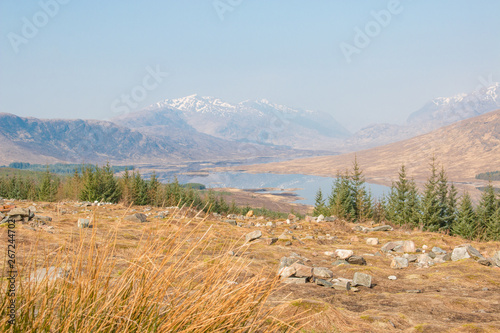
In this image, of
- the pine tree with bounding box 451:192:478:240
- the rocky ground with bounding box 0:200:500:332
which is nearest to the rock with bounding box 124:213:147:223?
the rocky ground with bounding box 0:200:500:332

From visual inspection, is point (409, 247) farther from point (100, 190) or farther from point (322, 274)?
point (100, 190)

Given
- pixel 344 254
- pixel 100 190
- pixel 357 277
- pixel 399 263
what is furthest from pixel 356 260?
pixel 100 190

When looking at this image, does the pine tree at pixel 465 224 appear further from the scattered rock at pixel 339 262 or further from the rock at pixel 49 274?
the rock at pixel 49 274

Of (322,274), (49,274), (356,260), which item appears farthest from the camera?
(356,260)

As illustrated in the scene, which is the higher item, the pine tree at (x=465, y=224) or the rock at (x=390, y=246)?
the rock at (x=390, y=246)

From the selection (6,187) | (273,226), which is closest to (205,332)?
(273,226)

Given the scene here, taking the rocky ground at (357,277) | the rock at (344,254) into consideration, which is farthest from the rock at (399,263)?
the rock at (344,254)

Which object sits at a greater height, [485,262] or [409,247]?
[485,262]

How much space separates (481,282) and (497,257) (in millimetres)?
1962

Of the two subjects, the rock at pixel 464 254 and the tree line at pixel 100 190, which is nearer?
the rock at pixel 464 254

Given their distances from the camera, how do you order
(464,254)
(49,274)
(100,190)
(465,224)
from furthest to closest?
1. (100,190)
2. (465,224)
3. (464,254)
4. (49,274)

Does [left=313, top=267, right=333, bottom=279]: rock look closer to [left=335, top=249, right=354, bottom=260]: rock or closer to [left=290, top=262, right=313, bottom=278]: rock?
[left=290, top=262, right=313, bottom=278]: rock

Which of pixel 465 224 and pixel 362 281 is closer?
pixel 362 281

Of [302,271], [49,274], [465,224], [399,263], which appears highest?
[49,274]
